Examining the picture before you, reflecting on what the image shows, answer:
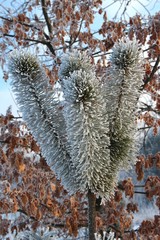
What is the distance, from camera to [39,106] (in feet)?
3.41

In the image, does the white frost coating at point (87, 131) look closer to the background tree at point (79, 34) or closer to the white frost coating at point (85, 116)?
the white frost coating at point (85, 116)

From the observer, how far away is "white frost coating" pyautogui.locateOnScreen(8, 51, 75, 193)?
3.39 feet

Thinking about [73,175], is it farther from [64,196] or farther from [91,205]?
[64,196]

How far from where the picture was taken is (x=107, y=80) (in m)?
1.05

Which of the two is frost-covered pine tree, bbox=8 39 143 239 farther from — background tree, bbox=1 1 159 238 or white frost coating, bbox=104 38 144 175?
background tree, bbox=1 1 159 238

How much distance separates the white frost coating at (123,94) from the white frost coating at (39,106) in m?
0.14

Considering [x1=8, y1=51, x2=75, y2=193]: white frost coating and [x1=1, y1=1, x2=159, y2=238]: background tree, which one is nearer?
[x1=8, y1=51, x2=75, y2=193]: white frost coating

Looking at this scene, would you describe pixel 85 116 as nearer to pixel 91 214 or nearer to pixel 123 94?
pixel 123 94

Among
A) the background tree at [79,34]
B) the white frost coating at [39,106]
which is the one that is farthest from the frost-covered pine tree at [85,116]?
the background tree at [79,34]

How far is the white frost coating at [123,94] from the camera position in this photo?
3.23 ft

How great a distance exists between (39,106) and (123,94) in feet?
0.75

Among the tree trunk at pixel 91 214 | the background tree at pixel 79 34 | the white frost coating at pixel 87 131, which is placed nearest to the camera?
the white frost coating at pixel 87 131

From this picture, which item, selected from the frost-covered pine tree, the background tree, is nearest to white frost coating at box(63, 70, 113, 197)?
the frost-covered pine tree

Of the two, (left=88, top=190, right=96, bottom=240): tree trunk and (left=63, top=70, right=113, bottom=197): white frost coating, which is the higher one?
(left=63, top=70, right=113, bottom=197): white frost coating
